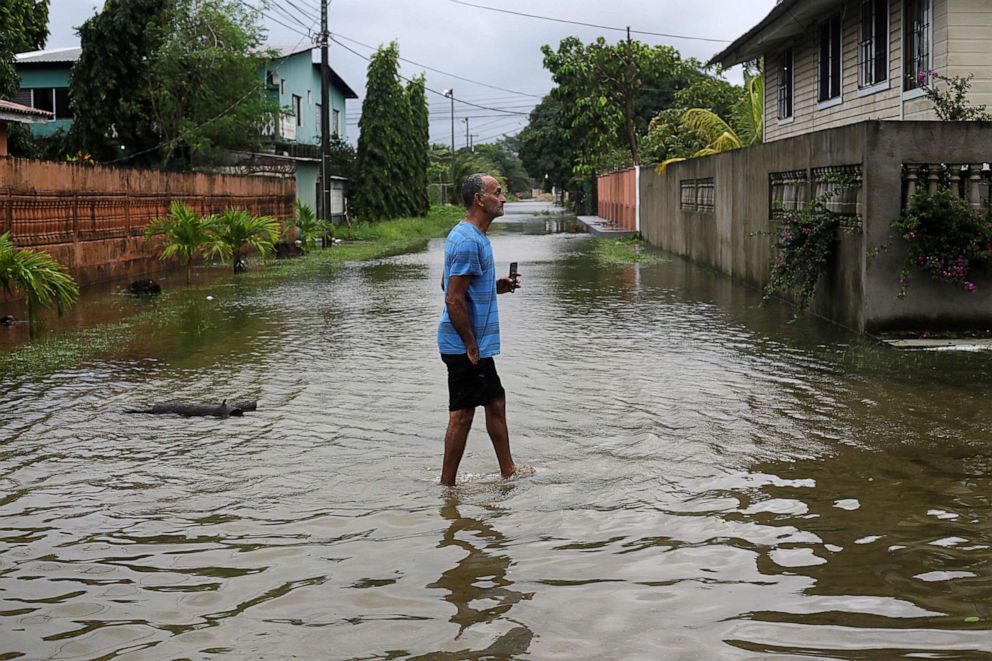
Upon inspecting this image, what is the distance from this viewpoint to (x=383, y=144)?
49.6m

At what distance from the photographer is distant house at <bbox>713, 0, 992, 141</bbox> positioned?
16.4m

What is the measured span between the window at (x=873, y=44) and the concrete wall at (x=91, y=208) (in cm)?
1317

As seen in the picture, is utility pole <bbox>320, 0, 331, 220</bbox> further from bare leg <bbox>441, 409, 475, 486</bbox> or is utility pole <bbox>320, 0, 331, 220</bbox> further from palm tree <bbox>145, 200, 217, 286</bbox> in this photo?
bare leg <bbox>441, 409, 475, 486</bbox>

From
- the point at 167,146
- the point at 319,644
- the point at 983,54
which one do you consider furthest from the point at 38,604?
the point at 167,146

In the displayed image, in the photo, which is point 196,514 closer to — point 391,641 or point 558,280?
point 391,641

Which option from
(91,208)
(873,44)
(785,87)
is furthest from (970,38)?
(91,208)

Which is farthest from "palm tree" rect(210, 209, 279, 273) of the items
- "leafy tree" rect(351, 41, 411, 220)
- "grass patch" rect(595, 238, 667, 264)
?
"leafy tree" rect(351, 41, 411, 220)

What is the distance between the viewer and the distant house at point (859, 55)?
16.4 metres

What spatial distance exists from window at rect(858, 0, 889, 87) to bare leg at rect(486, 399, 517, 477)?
1402 cm

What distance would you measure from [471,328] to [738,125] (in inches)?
1147

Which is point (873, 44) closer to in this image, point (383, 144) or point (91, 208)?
point (91, 208)

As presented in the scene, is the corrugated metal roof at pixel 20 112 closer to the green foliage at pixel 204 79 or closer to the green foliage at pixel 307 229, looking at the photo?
the green foliage at pixel 307 229

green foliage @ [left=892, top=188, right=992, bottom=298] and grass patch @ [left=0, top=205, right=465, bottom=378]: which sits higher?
green foliage @ [left=892, top=188, right=992, bottom=298]

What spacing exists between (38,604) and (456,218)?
57.2 meters
